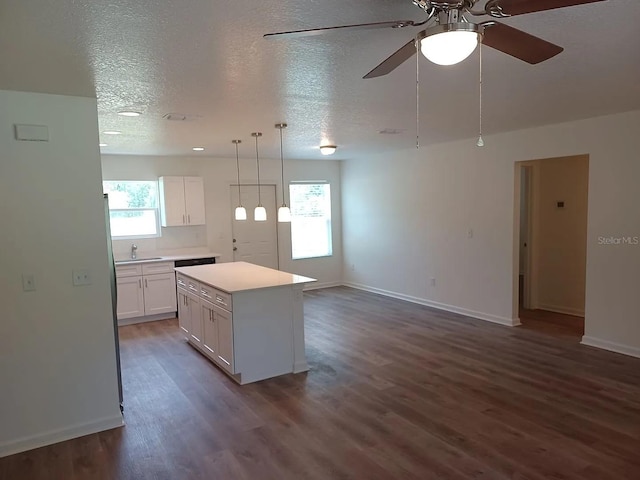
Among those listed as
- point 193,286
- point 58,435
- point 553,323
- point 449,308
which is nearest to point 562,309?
point 553,323

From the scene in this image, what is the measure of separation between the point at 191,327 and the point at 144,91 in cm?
284

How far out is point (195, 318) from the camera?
4809 millimetres

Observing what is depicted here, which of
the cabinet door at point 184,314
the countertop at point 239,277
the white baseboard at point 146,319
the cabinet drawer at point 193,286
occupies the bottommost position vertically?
the white baseboard at point 146,319

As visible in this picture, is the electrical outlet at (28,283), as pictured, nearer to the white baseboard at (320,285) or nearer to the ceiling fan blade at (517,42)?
the ceiling fan blade at (517,42)

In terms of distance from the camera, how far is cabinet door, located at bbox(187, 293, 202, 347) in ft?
15.4

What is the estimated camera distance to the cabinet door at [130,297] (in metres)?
5.95

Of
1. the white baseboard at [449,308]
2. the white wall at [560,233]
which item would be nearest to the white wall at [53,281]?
the white baseboard at [449,308]

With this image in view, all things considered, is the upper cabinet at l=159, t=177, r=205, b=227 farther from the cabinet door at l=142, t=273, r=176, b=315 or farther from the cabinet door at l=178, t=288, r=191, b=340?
the cabinet door at l=178, t=288, r=191, b=340

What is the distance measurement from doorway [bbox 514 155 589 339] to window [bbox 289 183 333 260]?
349 cm

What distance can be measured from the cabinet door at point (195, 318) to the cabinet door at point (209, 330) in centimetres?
12

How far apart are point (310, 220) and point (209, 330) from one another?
4.18 m

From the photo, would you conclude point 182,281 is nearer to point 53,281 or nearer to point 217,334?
point 217,334

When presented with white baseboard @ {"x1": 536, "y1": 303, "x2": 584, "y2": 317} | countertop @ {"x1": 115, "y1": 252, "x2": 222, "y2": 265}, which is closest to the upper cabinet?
countertop @ {"x1": 115, "y1": 252, "x2": 222, "y2": 265}

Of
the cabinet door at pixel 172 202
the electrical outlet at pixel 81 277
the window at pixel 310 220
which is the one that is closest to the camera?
A: the electrical outlet at pixel 81 277
